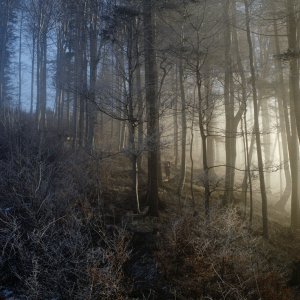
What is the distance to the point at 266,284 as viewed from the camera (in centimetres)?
842

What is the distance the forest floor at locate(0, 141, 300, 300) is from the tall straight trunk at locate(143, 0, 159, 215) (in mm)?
Result: 776

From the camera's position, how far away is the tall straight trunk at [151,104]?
12133 millimetres

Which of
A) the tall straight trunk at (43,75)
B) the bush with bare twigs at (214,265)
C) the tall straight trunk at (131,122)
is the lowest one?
the bush with bare twigs at (214,265)

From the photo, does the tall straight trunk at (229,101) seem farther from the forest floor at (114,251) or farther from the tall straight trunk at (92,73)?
the tall straight trunk at (92,73)

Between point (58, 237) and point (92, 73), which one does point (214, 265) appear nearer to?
point (58, 237)

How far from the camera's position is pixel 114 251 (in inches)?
357

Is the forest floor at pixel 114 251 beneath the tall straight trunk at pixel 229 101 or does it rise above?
beneath

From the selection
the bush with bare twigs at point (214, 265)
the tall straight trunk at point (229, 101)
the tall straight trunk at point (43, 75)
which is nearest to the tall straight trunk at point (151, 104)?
the bush with bare twigs at point (214, 265)

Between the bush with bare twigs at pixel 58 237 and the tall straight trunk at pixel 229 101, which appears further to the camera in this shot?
the tall straight trunk at pixel 229 101

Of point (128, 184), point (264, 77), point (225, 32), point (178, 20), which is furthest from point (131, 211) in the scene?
point (264, 77)

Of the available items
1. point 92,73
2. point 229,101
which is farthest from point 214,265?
point 92,73

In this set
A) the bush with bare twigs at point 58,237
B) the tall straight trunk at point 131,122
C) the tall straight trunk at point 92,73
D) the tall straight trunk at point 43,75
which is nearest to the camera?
the bush with bare twigs at point 58,237

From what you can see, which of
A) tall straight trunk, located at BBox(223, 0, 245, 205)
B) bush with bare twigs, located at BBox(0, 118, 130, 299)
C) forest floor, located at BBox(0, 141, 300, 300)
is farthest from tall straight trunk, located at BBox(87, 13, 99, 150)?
tall straight trunk, located at BBox(223, 0, 245, 205)

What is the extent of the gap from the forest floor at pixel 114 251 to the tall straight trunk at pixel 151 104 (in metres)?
0.78
